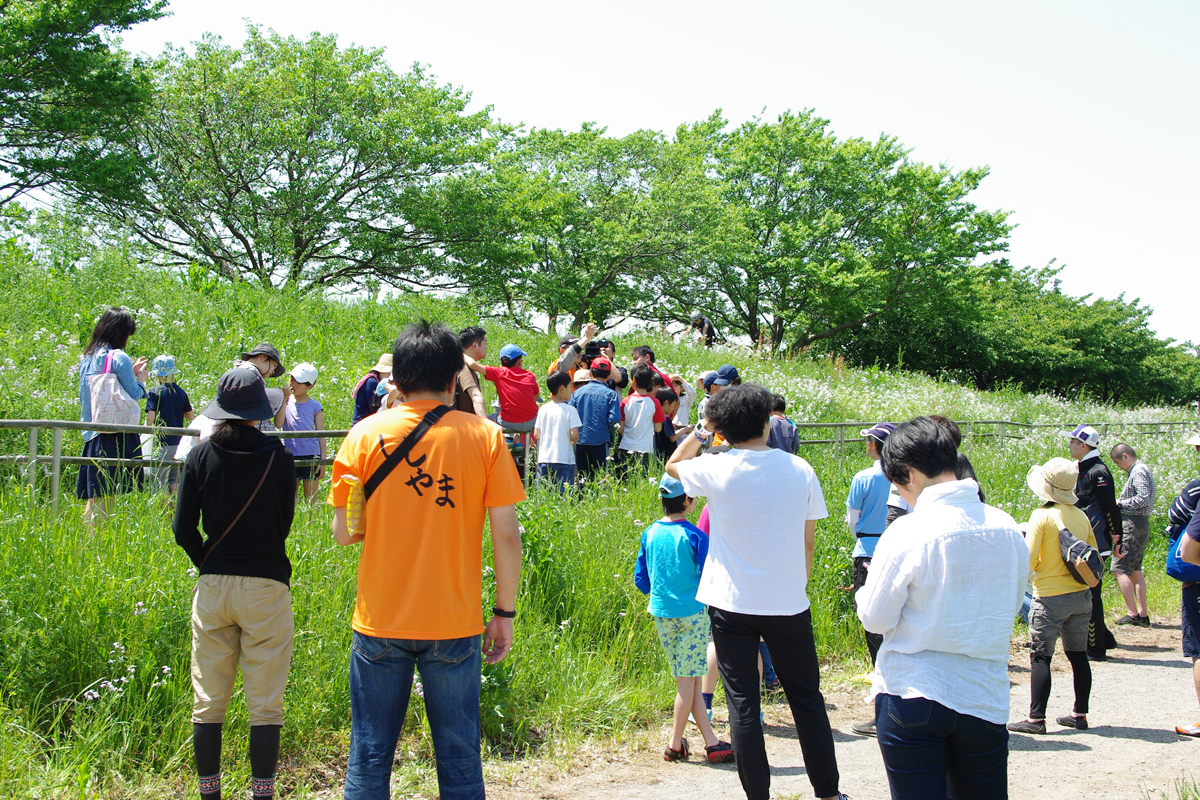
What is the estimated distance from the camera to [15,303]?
11000mm

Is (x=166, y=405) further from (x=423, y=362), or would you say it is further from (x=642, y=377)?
(x=423, y=362)

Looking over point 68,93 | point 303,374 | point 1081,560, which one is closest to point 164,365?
point 303,374

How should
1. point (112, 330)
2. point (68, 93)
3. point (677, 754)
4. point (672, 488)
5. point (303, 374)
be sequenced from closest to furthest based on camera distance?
point (672, 488)
point (677, 754)
point (112, 330)
point (303, 374)
point (68, 93)

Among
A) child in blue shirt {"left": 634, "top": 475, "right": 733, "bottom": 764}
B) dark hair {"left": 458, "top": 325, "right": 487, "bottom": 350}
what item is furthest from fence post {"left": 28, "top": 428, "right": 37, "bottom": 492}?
child in blue shirt {"left": 634, "top": 475, "right": 733, "bottom": 764}

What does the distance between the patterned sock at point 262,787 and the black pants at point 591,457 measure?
5160mm

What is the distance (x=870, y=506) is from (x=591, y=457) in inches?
132

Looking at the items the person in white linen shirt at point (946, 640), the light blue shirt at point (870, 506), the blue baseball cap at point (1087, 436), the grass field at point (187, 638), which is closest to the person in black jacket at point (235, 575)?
the grass field at point (187, 638)

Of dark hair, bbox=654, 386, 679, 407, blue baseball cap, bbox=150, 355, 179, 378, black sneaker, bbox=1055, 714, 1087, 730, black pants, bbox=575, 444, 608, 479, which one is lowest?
black sneaker, bbox=1055, 714, 1087, 730

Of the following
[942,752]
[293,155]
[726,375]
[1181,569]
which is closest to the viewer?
[942,752]

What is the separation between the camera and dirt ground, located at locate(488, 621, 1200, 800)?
13.9 feet

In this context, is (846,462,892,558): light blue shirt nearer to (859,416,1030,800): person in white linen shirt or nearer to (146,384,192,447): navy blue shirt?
A: (859,416,1030,800): person in white linen shirt

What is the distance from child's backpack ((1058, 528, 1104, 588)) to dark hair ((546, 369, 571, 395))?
4622 mm

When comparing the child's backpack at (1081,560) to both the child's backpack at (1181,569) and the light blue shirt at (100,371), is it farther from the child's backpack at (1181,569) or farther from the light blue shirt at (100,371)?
the light blue shirt at (100,371)

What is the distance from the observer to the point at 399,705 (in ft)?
9.51
